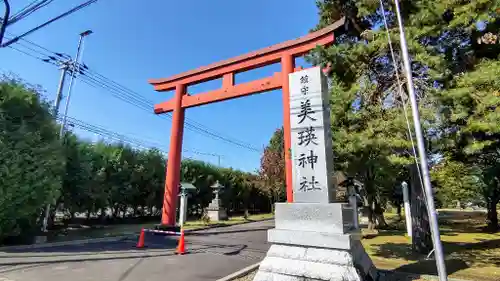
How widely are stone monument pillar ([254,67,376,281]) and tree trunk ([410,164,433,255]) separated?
3.99 metres

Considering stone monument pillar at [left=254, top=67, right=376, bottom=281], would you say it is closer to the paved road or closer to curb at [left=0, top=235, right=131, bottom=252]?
the paved road

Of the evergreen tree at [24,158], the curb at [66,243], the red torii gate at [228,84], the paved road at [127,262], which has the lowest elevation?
the paved road at [127,262]

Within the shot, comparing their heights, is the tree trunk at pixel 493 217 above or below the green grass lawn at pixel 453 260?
above

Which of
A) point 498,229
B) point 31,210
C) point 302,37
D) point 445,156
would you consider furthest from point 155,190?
point 498,229

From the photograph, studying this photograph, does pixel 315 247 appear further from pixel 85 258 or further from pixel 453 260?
pixel 85 258

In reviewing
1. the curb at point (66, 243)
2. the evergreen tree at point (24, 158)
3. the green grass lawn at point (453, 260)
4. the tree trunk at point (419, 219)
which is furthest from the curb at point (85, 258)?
the tree trunk at point (419, 219)

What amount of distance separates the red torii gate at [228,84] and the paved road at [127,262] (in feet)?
11.0

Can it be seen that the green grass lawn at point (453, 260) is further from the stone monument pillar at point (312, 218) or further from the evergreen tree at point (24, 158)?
the evergreen tree at point (24, 158)

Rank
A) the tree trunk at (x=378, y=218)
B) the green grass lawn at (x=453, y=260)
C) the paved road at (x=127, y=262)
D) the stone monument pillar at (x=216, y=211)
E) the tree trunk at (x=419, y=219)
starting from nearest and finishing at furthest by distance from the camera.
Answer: the paved road at (x=127, y=262)
the green grass lawn at (x=453, y=260)
the tree trunk at (x=419, y=219)
the tree trunk at (x=378, y=218)
the stone monument pillar at (x=216, y=211)

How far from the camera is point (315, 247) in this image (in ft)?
16.1

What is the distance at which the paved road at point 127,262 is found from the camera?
616 centimetres

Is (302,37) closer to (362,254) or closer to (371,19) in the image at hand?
(371,19)

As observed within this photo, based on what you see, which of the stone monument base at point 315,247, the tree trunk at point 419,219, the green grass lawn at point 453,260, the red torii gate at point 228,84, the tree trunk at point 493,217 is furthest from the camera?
the tree trunk at point 493,217

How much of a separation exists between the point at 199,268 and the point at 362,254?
3.93 meters
